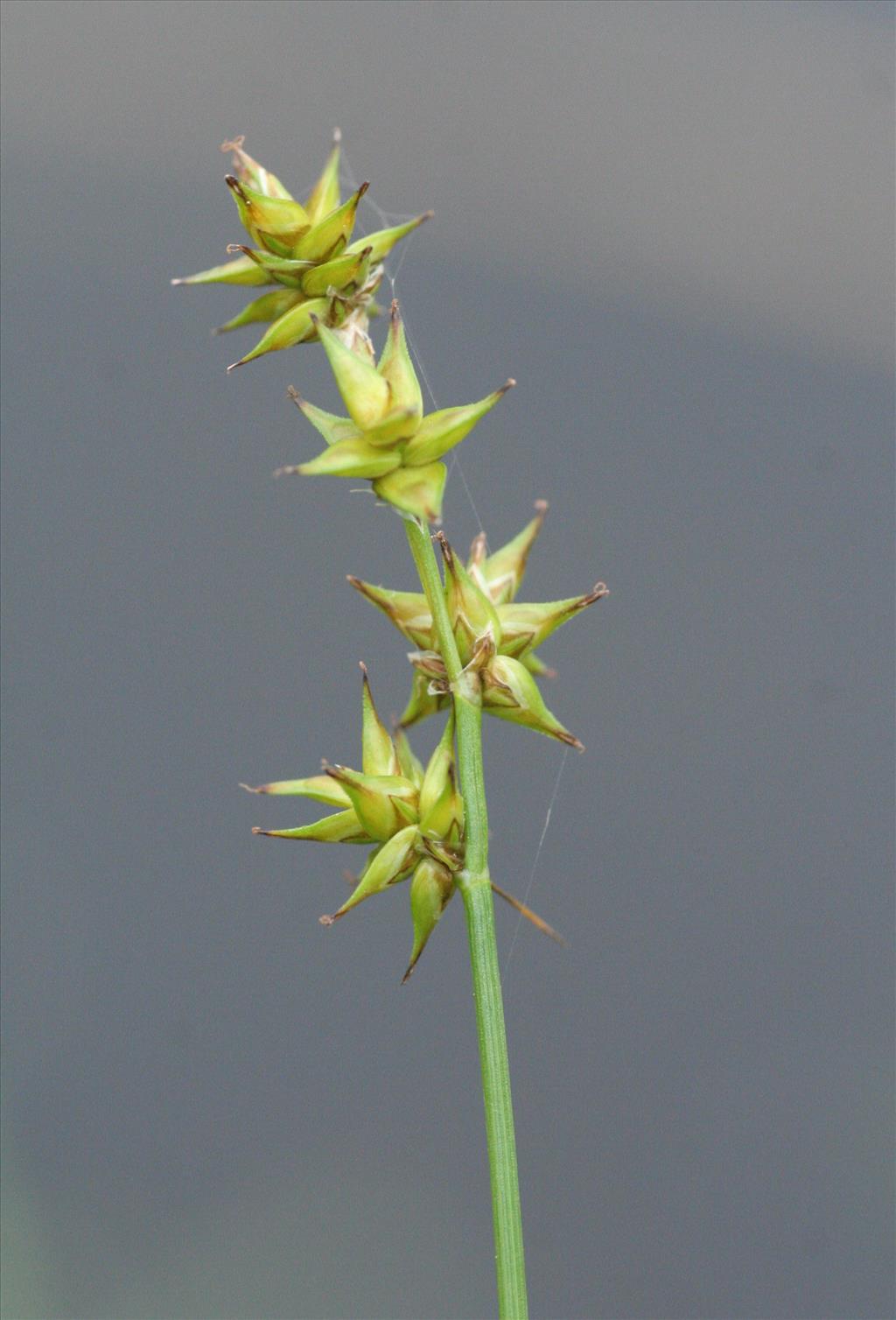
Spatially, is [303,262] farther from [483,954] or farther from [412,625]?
[483,954]

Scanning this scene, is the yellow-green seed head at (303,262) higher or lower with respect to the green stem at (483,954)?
higher

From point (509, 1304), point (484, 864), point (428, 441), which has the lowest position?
point (509, 1304)

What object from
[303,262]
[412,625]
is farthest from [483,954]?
[303,262]

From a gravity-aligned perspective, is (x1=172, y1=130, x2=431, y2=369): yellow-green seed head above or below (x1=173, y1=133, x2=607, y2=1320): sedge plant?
above

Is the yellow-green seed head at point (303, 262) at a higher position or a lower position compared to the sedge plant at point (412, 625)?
higher

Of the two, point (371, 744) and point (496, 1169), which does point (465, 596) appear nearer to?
point (371, 744)

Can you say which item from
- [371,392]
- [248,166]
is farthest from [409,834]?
[248,166]

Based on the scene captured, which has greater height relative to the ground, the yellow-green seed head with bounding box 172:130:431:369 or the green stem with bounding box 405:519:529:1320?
the yellow-green seed head with bounding box 172:130:431:369
